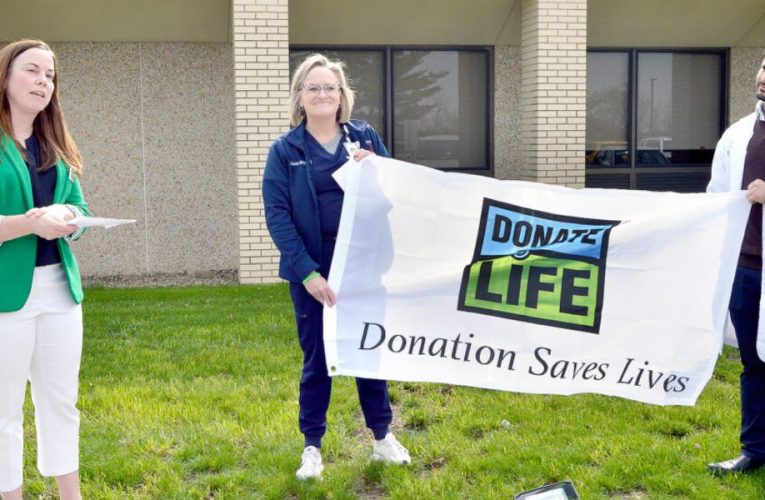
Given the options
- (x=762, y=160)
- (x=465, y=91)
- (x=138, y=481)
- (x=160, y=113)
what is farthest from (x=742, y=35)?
(x=138, y=481)

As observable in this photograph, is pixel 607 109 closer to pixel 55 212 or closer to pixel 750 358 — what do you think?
pixel 750 358

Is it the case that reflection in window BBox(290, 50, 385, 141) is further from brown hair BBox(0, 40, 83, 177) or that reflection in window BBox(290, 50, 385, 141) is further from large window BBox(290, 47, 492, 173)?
brown hair BBox(0, 40, 83, 177)

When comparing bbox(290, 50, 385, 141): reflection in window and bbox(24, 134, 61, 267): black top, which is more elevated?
bbox(290, 50, 385, 141): reflection in window

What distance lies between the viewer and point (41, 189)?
3.78 meters

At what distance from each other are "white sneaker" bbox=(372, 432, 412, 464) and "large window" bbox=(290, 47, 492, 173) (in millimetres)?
7692

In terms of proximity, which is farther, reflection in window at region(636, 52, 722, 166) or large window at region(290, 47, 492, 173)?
reflection in window at region(636, 52, 722, 166)

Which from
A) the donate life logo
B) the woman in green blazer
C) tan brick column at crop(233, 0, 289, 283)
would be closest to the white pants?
the woman in green blazer

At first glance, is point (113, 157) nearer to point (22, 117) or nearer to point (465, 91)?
point (465, 91)

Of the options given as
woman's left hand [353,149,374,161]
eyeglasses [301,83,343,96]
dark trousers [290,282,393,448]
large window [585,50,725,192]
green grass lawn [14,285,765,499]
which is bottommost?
green grass lawn [14,285,765,499]

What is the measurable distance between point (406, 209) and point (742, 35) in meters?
9.93

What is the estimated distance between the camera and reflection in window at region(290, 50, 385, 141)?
12297 millimetres

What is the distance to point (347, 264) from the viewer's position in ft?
15.2

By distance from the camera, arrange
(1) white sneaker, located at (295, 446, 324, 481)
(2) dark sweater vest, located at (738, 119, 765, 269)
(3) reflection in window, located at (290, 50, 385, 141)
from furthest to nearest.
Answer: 1. (3) reflection in window, located at (290, 50, 385, 141)
2. (1) white sneaker, located at (295, 446, 324, 481)
3. (2) dark sweater vest, located at (738, 119, 765, 269)

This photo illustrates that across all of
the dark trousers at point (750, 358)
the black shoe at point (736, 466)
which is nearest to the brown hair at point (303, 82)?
the dark trousers at point (750, 358)
